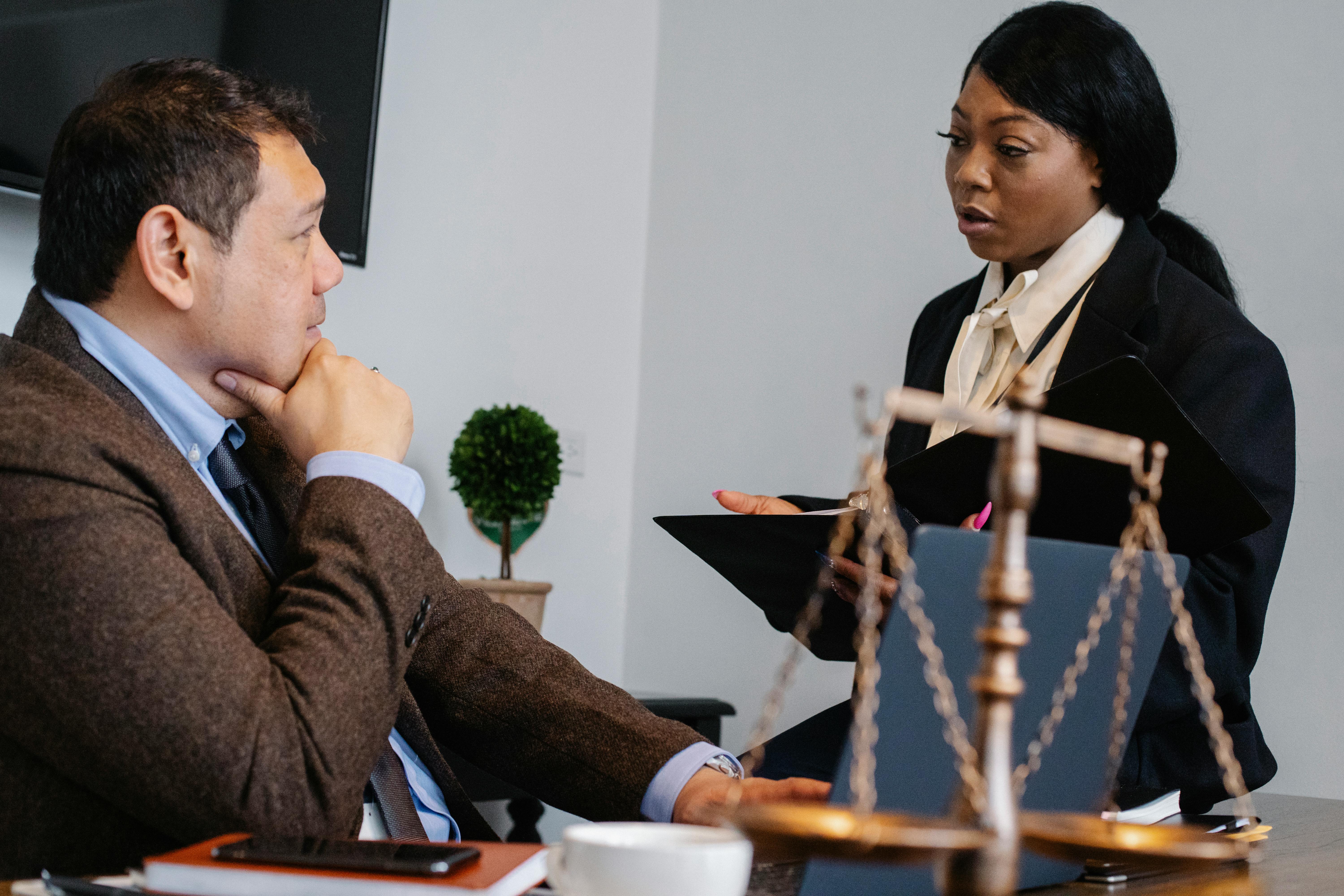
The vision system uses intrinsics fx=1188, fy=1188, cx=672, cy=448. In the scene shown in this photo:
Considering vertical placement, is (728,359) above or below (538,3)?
→ below

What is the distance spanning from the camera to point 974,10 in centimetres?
254

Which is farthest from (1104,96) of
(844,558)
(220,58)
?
(220,58)

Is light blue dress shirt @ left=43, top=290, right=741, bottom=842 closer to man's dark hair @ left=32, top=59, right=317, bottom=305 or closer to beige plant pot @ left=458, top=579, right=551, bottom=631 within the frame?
man's dark hair @ left=32, top=59, right=317, bottom=305

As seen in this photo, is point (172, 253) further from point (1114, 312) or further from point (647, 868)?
point (1114, 312)

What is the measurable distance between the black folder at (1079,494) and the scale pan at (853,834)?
446 millimetres

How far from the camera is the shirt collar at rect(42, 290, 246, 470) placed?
946 mm

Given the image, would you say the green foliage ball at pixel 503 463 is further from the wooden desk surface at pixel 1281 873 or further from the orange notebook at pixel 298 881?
the orange notebook at pixel 298 881

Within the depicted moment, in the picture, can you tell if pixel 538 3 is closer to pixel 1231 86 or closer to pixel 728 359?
pixel 728 359

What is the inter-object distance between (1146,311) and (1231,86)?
3.43 feet

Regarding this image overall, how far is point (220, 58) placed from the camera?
6.97 feet

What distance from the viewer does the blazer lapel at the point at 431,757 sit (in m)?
1.06

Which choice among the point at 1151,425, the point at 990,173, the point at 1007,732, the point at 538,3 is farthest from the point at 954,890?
the point at 538,3

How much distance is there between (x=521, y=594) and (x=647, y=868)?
1.90m

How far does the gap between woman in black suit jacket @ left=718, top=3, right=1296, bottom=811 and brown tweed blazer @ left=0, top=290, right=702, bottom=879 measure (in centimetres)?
49
